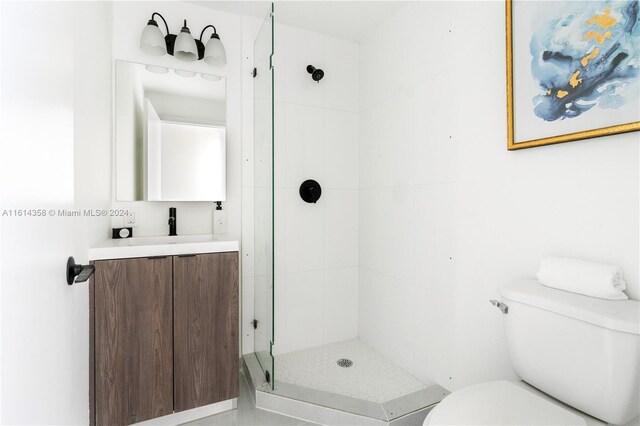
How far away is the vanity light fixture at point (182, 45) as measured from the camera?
1.77 m

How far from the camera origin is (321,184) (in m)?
2.32

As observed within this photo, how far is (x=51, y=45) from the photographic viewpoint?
0.77 metres

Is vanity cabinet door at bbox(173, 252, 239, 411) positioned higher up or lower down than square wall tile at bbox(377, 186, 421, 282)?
lower down

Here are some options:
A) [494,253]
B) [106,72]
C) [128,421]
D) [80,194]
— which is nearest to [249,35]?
[106,72]

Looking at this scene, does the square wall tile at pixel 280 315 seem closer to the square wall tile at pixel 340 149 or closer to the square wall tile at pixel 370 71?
the square wall tile at pixel 340 149

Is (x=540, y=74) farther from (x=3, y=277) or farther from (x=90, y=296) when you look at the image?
(x=90, y=296)

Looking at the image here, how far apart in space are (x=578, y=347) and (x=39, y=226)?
147 centimetres

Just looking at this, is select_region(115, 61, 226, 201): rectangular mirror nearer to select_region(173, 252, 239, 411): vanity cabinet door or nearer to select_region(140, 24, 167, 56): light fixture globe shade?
select_region(140, 24, 167, 56): light fixture globe shade

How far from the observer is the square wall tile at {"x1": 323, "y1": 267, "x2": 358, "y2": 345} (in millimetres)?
2338

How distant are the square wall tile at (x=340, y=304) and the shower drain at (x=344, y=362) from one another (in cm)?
27

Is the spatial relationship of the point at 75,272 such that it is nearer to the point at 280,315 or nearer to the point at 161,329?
the point at 161,329

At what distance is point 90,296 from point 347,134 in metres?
1.87

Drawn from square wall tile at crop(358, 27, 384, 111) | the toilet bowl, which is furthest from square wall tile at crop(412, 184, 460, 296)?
square wall tile at crop(358, 27, 384, 111)

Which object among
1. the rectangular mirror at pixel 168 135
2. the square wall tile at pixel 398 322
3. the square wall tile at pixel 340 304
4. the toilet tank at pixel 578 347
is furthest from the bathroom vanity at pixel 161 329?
the toilet tank at pixel 578 347
